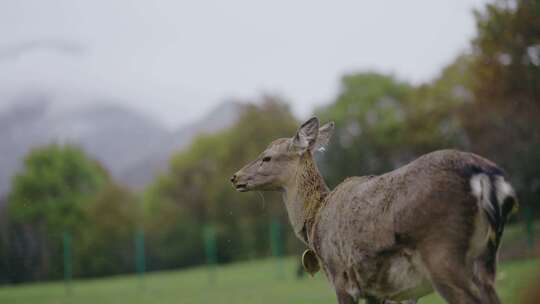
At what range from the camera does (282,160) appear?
26.1ft

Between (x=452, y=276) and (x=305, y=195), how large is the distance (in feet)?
8.71

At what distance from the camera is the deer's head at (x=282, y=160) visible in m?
7.77

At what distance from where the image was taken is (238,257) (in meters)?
46.5

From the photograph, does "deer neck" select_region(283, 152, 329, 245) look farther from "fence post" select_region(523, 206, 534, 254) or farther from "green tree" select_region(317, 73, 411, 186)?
"green tree" select_region(317, 73, 411, 186)

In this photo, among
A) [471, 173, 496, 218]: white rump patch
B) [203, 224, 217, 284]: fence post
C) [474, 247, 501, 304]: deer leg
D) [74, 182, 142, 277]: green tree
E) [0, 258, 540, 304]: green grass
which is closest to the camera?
[471, 173, 496, 218]: white rump patch

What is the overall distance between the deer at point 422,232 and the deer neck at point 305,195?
0.72 meters

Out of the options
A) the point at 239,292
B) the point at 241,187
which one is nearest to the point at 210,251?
the point at 239,292

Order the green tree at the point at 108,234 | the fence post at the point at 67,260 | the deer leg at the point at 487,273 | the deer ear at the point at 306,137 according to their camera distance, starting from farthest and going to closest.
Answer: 1. the green tree at the point at 108,234
2. the fence post at the point at 67,260
3. the deer ear at the point at 306,137
4. the deer leg at the point at 487,273

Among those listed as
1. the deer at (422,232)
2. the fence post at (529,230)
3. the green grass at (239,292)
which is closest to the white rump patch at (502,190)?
the deer at (422,232)

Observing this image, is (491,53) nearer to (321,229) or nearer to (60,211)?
(321,229)

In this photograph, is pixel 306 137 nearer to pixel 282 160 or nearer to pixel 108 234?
pixel 282 160

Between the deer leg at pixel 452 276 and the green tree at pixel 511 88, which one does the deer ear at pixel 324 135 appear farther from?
the green tree at pixel 511 88

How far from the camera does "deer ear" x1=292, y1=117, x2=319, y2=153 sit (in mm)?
7660

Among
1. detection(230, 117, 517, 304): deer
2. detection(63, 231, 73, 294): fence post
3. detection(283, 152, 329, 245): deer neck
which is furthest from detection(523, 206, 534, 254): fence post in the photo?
detection(230, 117, 517, 304): deer
